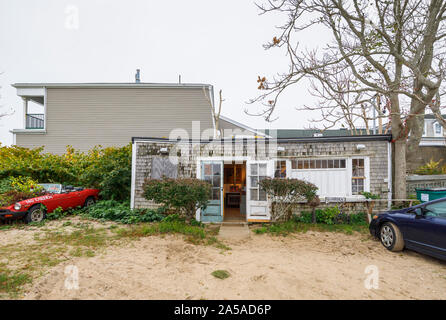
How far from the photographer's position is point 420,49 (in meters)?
5.85

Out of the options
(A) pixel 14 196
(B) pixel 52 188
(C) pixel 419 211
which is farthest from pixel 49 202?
(C) pixel 419 211

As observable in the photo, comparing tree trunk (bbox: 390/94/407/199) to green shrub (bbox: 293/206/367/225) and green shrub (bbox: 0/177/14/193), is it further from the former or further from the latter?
green shrub (bbox: 0/177/14/193)

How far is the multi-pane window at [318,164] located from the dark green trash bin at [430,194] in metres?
2.43

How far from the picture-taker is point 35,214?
668 cm

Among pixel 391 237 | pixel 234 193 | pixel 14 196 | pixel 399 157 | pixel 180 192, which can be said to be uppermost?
pixel 399 157

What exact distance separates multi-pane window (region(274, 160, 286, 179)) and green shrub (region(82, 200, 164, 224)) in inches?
166

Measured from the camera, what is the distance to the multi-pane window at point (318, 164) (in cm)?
741

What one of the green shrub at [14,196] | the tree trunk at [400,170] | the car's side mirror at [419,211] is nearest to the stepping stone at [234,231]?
the car's side mirror at [419,211]

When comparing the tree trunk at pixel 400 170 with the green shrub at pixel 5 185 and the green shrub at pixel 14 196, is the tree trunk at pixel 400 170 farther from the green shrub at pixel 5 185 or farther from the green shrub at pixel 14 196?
the green shrub at pixel 5 185

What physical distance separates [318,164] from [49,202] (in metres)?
9.08

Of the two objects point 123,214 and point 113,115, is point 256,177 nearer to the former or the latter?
point 123,214

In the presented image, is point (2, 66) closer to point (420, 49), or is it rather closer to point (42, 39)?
point (42, 39)

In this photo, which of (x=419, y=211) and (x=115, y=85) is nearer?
(x=419, y=211)
